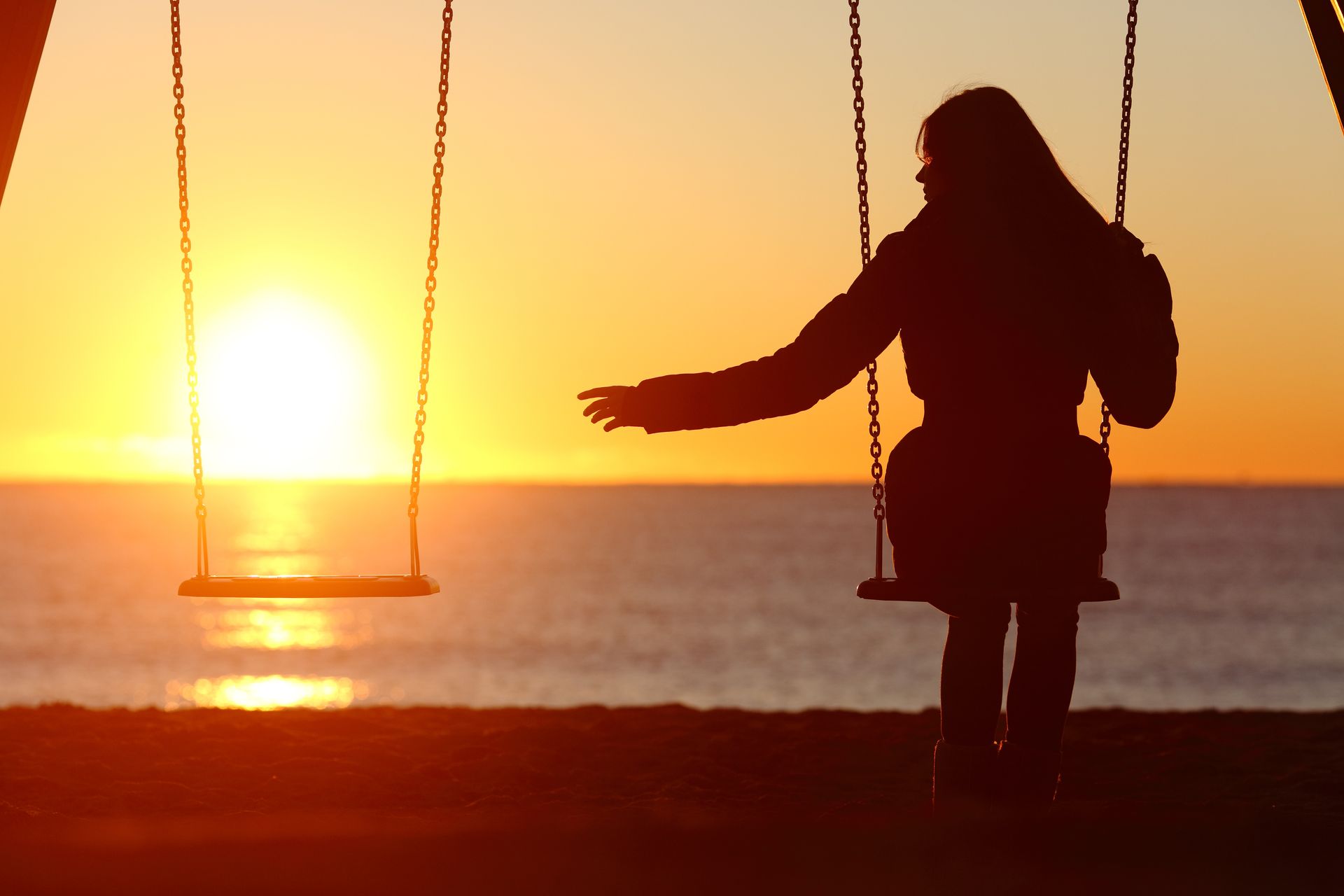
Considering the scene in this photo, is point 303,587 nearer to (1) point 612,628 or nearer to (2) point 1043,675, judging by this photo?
(2) point 1043,675

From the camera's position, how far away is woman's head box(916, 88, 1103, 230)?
4008 mm

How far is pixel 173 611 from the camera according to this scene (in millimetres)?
46000

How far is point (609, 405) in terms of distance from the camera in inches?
169

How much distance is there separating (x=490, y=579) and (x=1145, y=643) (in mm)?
25041

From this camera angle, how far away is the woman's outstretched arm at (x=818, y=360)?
406cm

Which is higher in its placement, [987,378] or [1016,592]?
[987,378]

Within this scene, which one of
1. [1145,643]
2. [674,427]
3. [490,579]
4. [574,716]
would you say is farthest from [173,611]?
[674,427]

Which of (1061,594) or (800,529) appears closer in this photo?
(1061,594)

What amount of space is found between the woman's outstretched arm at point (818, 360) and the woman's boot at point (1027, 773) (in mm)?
998

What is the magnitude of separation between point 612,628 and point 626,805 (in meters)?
36.4

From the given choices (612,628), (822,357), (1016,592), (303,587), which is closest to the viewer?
(1016,592)

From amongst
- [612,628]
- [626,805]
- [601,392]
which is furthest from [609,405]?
[612,628]

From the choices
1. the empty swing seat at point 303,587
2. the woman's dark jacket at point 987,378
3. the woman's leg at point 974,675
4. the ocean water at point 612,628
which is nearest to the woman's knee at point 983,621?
the woman's leg at point 974,675

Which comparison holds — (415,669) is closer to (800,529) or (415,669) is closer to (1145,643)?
(1145,643)
